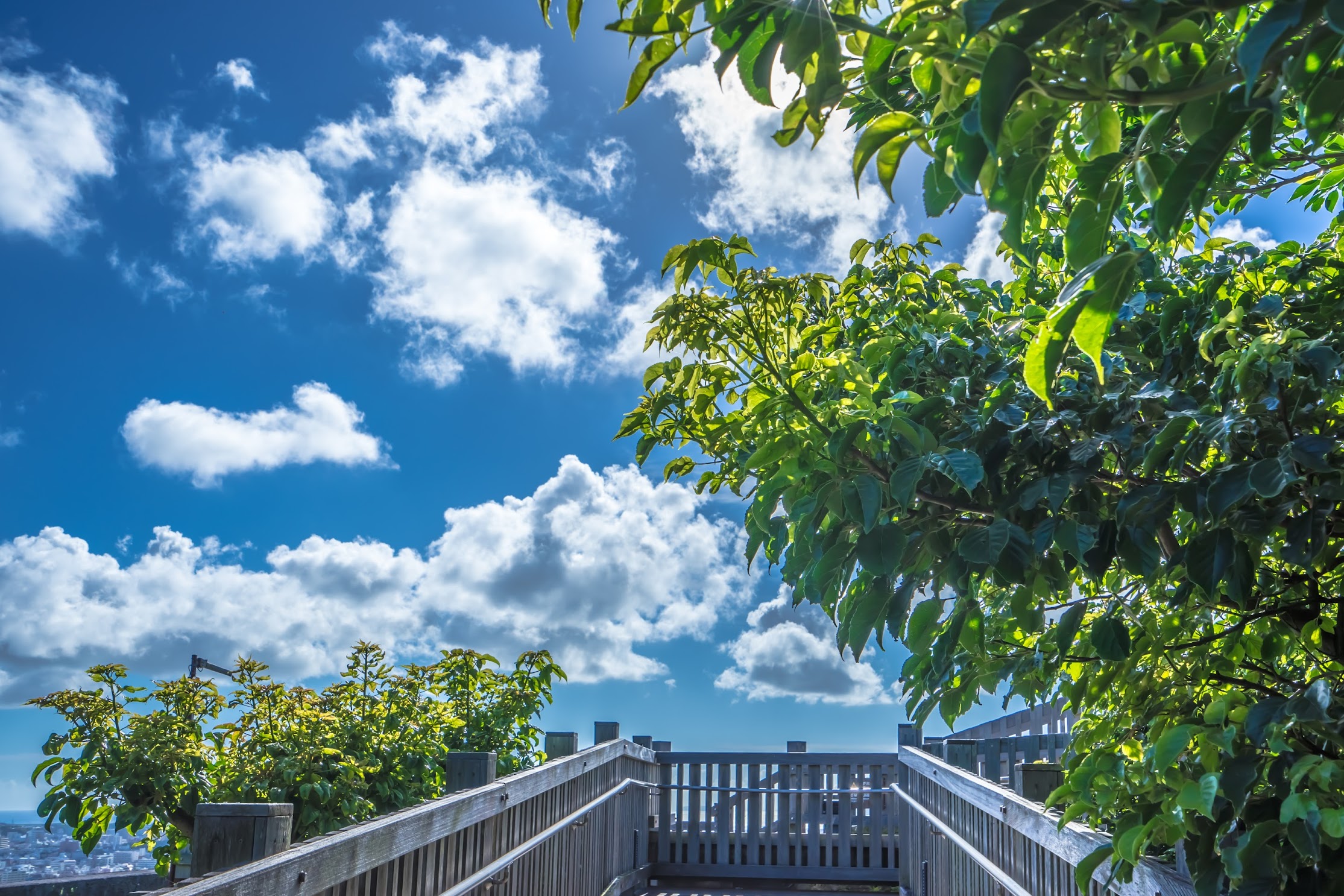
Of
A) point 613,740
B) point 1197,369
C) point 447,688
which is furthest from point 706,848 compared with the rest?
point 1197,369

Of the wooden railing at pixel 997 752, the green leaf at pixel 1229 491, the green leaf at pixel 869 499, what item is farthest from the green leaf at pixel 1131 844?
the wooden railing at pixel 997 752

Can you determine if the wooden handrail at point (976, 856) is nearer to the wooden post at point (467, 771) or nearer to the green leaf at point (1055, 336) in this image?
the wooden post at point (467, 771)

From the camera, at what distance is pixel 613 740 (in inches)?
237

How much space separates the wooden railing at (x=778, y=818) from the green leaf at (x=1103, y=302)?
7.13 metres

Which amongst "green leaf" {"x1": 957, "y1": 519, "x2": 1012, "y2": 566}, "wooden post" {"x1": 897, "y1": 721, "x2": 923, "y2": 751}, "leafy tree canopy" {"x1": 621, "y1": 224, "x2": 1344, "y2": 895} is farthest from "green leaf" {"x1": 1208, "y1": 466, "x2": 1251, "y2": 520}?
"wooden post" {"x1": 897, "y1": 721, "x2": 923, "y2": 751}

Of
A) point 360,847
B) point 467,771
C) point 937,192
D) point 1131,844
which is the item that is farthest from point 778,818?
point 937,192

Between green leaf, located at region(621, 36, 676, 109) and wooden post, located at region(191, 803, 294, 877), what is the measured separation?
64.9 inches

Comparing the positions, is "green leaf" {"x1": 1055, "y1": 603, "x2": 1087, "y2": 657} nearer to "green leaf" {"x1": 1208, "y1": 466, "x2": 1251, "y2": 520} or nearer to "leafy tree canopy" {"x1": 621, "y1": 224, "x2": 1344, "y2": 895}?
"leafy tree canopy" {"x1": 621, "y1": 224, "x2": 1344, "y2": 895}

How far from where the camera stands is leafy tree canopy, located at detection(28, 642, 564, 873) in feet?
12.8

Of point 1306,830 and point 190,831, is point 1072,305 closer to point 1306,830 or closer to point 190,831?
point 1306,830

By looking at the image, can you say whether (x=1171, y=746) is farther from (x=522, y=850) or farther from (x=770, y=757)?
(x=770, y=757)

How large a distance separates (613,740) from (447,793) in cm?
286

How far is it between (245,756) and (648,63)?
4122mm

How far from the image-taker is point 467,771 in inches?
133
